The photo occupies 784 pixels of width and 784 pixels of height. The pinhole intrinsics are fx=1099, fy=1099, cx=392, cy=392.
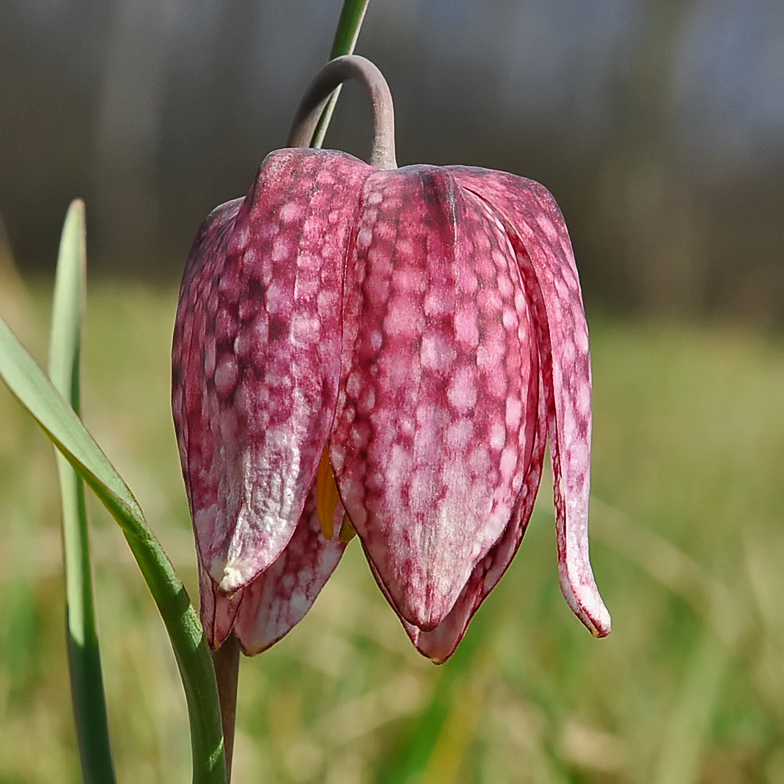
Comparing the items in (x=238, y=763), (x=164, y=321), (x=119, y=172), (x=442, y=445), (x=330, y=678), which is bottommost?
(x=119, y=172)

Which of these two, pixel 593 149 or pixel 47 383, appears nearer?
pixel 47 383

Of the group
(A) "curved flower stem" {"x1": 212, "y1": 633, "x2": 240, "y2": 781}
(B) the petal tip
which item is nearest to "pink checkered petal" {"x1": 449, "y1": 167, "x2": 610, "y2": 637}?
(B) the petal tip

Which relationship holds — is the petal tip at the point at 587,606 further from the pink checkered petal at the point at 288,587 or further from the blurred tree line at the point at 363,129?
the blurred tree line at the point at 363,129

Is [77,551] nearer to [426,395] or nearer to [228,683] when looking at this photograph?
[228,683]

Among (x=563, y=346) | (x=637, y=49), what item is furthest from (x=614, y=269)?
(x=563, y=346)

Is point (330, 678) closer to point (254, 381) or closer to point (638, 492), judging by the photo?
point (254, 381)

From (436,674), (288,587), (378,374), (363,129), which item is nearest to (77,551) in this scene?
(288,587)
